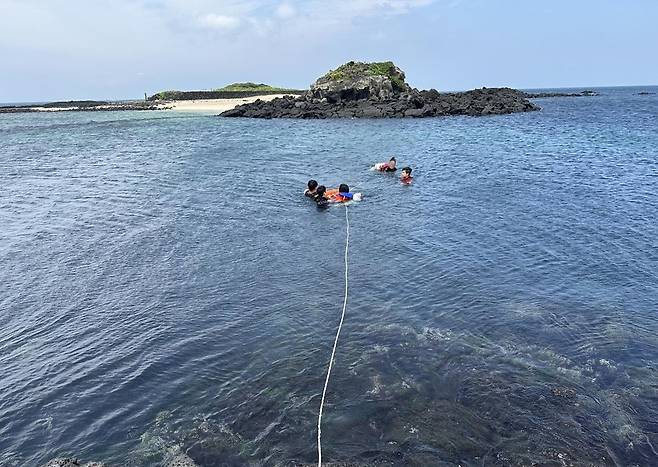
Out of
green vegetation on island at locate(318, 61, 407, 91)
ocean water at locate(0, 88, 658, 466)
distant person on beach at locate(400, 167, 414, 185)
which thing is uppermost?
green vegetation on island at locate(318, 61, 407, 91)

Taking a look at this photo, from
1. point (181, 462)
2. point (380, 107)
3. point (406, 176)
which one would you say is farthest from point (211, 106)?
point (181, 462)

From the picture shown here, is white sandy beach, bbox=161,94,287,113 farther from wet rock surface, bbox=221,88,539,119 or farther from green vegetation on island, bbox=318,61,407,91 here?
green vegetation on island, bbox=318,61,407,91

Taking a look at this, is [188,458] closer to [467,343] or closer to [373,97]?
[467,343]

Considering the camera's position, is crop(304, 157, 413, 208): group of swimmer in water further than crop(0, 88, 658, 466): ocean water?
Yes

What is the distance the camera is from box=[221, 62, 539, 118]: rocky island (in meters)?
72.9

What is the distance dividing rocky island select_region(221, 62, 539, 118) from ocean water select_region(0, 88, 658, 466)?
4721cm

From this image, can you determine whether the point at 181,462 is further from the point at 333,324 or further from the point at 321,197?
the point at 321,197

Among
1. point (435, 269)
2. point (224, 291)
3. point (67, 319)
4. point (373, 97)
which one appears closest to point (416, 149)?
point (435, 269)

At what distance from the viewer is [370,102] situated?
263 ft

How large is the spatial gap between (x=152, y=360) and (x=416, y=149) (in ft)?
112

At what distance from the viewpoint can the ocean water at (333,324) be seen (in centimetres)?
833

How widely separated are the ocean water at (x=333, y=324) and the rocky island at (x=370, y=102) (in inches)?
1859

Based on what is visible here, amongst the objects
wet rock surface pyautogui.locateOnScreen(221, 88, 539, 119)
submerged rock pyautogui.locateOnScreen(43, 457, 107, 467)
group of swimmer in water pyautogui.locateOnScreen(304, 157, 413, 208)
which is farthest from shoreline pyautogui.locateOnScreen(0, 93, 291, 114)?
submerged rock pyautogui.locateOnScreen(43, 457, 107, 467)

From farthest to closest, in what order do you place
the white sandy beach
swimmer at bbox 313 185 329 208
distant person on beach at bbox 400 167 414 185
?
the white sandy beach, distant person on beach at bbox 400 167 414 185, swimmer at bbox 313 185 329 208
